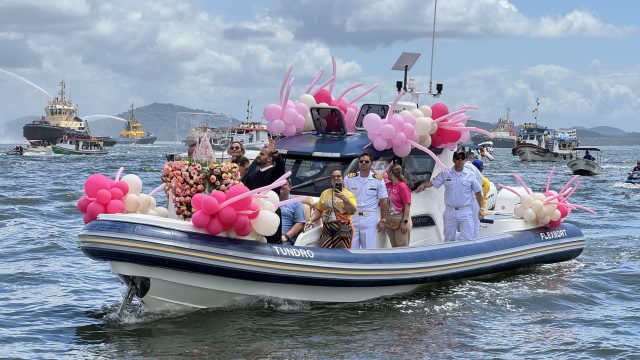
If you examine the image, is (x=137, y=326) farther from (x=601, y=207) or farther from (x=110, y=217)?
(x=601, y=207)

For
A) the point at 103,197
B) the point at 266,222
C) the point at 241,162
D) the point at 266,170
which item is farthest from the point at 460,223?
the point at 103,197

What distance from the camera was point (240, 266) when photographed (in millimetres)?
9234

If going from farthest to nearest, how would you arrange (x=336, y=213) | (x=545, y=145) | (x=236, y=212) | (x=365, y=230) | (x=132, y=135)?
(x=132, y=135) → (x=545, y=145) → (x=365, y=230) → (x=336, y=213) → (x=236, y=212)

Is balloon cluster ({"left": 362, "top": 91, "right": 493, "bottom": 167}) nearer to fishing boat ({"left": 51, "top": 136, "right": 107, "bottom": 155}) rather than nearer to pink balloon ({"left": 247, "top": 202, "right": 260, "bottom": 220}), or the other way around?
pink balloon ({"left": 247, "top": 202, "right": 260, "bottom": 220})

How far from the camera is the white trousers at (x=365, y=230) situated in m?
10.8

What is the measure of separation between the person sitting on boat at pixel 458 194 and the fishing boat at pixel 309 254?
0.72 feet

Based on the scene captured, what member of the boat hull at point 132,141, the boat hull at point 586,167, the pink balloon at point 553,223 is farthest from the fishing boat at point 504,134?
the pink balloon at point 553,223

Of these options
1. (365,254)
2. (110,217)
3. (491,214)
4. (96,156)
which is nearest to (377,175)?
(365,254)

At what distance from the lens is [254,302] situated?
387 inches

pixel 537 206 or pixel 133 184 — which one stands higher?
pixel 133 184

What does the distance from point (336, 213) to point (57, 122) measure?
109 meters

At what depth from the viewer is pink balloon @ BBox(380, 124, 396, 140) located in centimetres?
1107

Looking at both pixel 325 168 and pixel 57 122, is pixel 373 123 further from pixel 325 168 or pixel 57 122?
pixel 57 122

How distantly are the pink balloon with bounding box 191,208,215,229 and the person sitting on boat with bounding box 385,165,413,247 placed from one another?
8.97 ft
